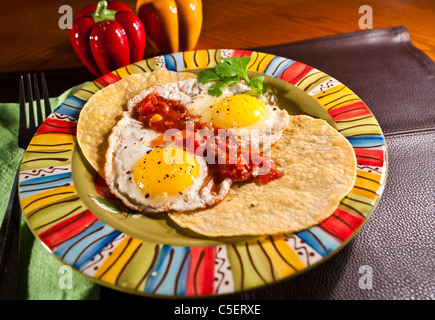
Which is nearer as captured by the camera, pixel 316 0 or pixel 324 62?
pixel 324 62

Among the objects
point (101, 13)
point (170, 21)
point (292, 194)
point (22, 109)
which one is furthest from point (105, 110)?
point (292, 194)

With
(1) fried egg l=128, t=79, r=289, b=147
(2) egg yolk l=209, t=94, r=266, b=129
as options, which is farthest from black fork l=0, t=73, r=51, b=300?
(2) egg yolk l=209, t=94, r=266, b=129

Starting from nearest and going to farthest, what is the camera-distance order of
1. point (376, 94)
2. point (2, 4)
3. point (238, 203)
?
point (238, 203) < point (376, 94) < point (2, 4)

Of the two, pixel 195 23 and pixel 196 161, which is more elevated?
pixel 195 23

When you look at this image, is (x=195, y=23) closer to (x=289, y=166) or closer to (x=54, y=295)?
(x=289, y=166)

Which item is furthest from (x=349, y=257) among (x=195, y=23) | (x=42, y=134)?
(x=195, y=23)

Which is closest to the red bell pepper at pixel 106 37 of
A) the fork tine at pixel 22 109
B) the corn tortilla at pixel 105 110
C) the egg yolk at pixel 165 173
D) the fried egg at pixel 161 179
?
the corn tortilla at pixel 105 110
